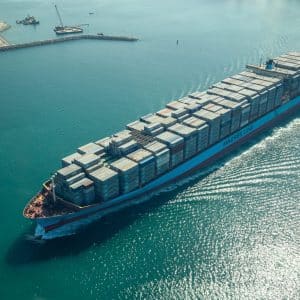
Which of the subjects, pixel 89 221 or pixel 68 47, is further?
pixel 68 47

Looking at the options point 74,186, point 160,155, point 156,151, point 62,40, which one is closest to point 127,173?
point 156,151

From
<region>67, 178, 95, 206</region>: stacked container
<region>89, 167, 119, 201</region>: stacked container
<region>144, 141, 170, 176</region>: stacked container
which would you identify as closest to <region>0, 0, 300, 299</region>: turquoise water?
<region>89, 167, 119, 201</region>: stacked container

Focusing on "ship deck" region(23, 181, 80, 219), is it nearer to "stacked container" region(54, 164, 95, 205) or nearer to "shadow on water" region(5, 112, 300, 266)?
"stacked container" region(54, 164, 95, 205)

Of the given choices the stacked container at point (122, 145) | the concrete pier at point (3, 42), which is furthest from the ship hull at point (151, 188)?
the concrete pier at point (3, 42)

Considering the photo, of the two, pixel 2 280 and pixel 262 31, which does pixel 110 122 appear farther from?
pixel 262 31

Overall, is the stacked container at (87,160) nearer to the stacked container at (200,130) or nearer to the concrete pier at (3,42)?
the stacked container at (200,130)

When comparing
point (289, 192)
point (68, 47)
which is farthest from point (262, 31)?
point (289, 192)
